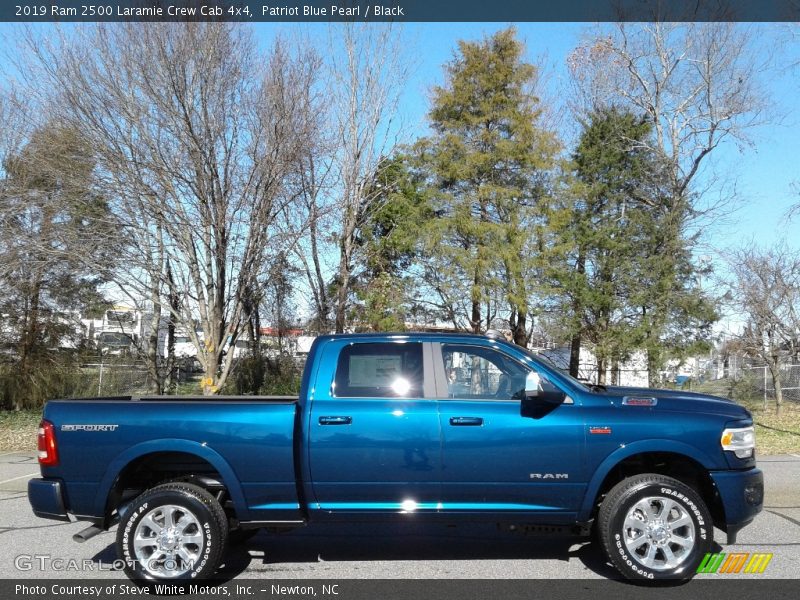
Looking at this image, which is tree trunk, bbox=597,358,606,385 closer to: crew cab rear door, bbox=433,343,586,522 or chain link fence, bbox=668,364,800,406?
chain link fence, bbox=668,364,800,406

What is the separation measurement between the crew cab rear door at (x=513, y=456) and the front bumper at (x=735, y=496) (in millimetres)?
1026

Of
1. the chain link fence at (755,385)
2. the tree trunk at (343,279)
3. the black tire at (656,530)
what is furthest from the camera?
the chain link fence at (755,385)

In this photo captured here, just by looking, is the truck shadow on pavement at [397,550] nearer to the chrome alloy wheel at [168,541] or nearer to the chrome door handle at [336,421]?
the chrome alloy wheel at [168,541]

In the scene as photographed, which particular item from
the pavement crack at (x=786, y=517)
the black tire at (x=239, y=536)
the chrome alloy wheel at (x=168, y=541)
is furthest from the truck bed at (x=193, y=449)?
the pavement crack at (x=786, y=517)

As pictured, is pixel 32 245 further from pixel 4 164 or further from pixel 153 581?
pixel 153 581

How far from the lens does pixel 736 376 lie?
80.8ft

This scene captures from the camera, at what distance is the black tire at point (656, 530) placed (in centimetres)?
520

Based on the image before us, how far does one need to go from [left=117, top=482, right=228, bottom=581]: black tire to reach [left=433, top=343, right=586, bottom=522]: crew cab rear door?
174 centimetres

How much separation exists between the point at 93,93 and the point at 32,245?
332 centimetres

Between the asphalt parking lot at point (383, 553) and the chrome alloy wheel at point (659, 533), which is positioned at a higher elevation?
the chrome alloy wheel at point (659, 533)

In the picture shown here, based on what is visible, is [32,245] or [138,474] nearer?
[138,474]

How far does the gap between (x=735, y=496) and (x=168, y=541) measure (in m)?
4.20

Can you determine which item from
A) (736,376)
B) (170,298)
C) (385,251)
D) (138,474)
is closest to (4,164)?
(170,298)

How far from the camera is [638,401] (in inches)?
216
